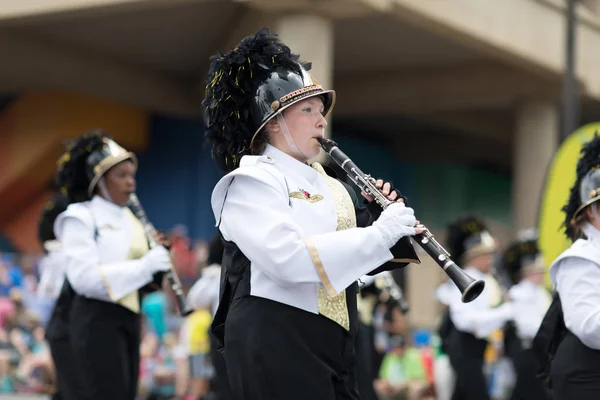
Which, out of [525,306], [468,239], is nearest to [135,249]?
[525,306]

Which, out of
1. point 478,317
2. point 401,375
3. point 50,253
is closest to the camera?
point 478,317

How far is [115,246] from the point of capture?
693cm

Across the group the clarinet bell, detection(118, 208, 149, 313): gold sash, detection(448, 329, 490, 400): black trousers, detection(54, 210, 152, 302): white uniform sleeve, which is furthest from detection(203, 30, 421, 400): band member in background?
detection(448, 329, 490, 400): black trousers

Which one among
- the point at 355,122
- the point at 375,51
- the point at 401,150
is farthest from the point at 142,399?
the point at 401,150

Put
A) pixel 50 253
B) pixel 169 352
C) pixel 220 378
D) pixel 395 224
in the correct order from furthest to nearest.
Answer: pixel 169 352, pixel 50 253, pixel 220 378, pixel 395 224

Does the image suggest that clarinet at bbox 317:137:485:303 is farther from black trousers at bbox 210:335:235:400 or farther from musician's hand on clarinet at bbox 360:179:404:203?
black trousers at bbox 210:335:235:400

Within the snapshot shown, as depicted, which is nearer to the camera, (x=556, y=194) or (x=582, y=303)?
(x=582, y=303)

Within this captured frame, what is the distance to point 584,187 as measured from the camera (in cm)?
541

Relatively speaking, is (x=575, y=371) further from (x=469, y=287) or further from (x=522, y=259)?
(x=522, y=259)

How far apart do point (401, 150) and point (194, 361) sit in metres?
15.2

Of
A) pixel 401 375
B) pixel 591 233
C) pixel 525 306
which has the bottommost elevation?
pixel 401 375

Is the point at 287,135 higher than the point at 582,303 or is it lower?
higher

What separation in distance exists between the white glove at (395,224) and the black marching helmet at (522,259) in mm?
6485

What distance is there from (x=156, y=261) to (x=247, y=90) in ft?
8.57
